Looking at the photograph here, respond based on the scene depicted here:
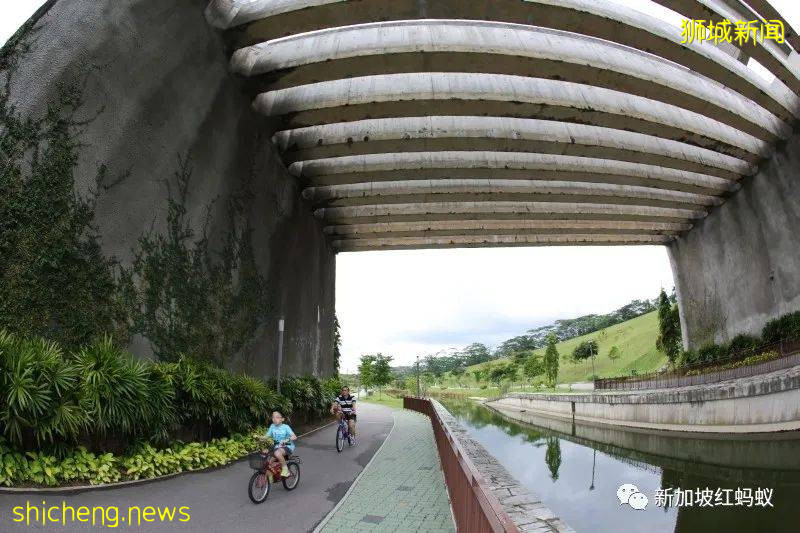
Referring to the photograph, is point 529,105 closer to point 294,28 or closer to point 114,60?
point 294,28

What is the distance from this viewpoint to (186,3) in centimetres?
988

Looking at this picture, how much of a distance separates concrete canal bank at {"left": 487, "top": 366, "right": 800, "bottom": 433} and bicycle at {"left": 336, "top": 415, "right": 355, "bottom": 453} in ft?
44.8

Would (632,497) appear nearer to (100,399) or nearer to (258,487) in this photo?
(258,487)

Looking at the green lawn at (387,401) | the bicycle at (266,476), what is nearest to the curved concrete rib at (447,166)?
the bicycle at (266,476)

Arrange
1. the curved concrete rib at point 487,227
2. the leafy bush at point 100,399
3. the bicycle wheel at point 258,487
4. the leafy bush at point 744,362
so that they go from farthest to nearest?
the curved concrete rib at point 487,227
the leafy bush at point 744,362
the bicycle wheel at point 258,487
the leafy bush at point 100,399

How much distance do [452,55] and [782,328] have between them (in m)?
18.3

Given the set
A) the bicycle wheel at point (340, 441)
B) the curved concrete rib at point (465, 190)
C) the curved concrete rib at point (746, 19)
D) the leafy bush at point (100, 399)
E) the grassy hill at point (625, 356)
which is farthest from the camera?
the grassy hill at point (625, 356)

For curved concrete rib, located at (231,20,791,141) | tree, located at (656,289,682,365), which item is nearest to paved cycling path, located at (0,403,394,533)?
curved concrete rib, located at (231,20,791,141)

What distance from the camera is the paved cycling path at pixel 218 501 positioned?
17.4 ft

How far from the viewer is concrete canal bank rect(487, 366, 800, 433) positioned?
590 inches

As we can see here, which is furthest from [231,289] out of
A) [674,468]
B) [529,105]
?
[674,468]

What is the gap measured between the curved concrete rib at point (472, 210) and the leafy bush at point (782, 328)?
7110mm

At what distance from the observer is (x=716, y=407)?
18.2m

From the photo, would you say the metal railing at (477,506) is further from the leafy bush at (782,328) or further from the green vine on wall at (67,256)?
the leafy bush at (782,328)
